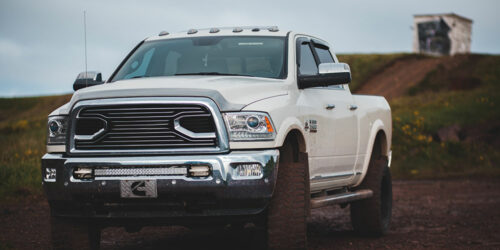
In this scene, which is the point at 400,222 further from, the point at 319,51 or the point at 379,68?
the point at 379,68


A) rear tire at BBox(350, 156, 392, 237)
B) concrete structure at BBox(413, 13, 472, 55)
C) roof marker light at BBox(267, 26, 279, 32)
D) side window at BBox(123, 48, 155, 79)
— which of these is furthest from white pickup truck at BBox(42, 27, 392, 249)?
concrete structure at BBox(413, 13, 472, 55)

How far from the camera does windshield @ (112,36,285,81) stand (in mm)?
6512

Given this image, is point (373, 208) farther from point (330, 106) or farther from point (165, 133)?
point (165, 133)

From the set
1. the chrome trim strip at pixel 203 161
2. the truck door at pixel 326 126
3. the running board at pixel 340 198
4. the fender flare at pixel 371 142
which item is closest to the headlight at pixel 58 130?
the chrome trim strip at pixel 203 161

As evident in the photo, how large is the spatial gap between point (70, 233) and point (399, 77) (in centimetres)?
3712

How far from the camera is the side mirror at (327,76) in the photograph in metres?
6.34

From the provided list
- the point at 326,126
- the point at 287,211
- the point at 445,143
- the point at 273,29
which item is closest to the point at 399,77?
the point at 445,143

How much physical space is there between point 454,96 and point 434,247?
2032 centimetres

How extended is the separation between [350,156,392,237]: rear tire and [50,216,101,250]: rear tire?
12.0ft

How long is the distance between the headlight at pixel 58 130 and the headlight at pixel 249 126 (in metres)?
1.26

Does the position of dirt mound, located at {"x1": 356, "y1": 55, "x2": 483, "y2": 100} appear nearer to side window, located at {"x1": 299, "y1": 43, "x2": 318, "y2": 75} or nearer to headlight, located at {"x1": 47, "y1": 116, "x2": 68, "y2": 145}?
side window, located at {"x1": 299, "y1": 43, "x2": 318, "y2": 75}

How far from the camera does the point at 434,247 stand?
23.9 feet

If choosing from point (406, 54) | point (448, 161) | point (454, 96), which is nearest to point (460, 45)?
point (406, 54)

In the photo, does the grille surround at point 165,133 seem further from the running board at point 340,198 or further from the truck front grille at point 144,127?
the running board at point 340,198
